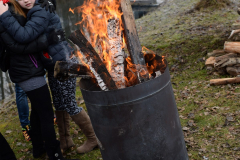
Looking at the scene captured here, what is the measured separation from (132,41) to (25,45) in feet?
4.39

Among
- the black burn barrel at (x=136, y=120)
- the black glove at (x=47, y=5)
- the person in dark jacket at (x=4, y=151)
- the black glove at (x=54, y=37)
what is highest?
the black glove at (x=47, y=5)

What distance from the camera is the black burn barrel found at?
7.20ft

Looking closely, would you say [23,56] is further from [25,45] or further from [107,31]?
[107,31]

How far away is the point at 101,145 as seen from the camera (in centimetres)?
249

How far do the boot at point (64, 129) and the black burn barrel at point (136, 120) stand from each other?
148 cm

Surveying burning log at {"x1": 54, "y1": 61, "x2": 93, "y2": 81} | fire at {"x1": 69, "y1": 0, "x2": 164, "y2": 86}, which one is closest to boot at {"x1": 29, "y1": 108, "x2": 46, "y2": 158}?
burning log at {"x1": 54, "y1": 61, "x2": 93, "y2": 81}

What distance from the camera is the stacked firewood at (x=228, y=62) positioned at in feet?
17.3

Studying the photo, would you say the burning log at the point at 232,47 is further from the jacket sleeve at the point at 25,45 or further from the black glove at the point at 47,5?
the jacket sleeve at the point at 25,45

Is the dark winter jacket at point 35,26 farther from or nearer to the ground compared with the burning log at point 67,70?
farther from the ground

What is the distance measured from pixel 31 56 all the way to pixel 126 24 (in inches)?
53.3

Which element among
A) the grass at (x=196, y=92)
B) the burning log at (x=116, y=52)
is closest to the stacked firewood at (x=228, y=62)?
the grass at (x=196, y=92)

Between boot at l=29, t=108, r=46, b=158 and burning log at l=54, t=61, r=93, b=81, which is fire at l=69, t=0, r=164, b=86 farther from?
boot at l=29, t=108, r=46, b=158

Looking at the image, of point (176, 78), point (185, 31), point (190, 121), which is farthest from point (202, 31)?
point (190, 121)

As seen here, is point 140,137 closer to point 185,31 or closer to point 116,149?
point 116,149
